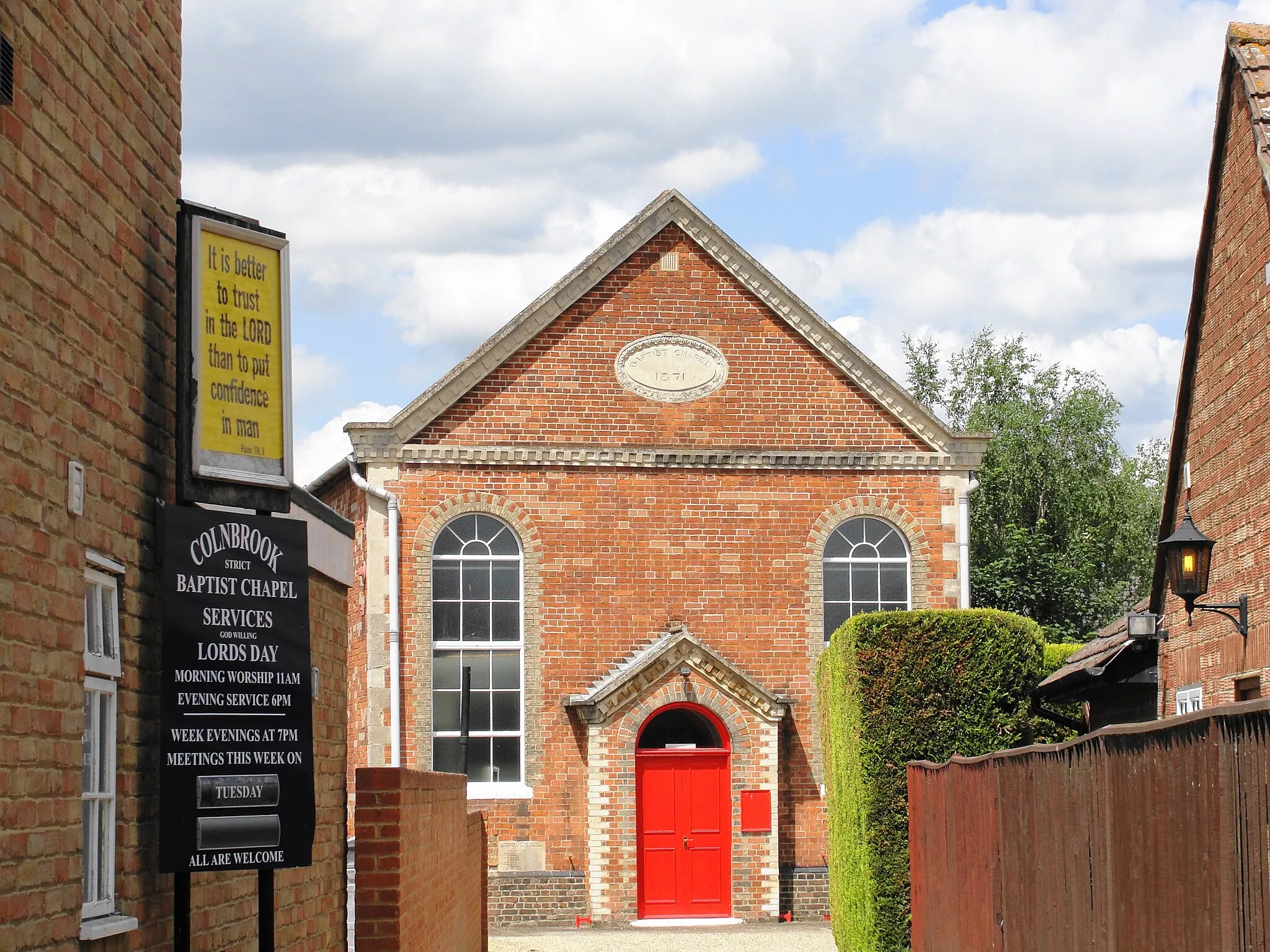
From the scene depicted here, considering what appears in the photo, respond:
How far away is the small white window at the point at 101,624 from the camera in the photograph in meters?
5.80

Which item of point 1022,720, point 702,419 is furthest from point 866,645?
point 702,419

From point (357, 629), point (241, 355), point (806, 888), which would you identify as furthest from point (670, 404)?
point (241, 355)

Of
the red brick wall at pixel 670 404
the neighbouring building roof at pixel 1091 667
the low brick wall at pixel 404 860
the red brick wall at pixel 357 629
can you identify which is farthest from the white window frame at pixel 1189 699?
the red brick wall at pixel 357 629

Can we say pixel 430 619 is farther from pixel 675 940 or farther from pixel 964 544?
pixel 964 544

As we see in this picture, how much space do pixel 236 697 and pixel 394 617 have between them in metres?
16.2

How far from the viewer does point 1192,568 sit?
12.9 metres

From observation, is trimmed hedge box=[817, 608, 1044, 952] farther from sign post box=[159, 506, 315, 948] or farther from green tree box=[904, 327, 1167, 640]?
green tree box=[904, 327, 1167, 640]

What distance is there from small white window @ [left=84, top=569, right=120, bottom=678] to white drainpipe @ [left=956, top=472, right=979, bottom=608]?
18599 millimetres

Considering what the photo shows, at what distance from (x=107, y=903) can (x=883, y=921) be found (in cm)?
1083

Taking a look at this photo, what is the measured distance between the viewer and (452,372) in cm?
2320

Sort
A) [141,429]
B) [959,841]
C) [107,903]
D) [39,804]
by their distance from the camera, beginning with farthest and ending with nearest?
[959,841] < [141,429] < [107,903] < [39,804]

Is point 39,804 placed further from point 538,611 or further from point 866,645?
point 538,611

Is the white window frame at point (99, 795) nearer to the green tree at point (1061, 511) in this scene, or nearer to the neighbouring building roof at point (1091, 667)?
A: the neighbouring building roof at point (1091, 667)

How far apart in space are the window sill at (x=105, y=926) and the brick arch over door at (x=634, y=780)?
16.7m
